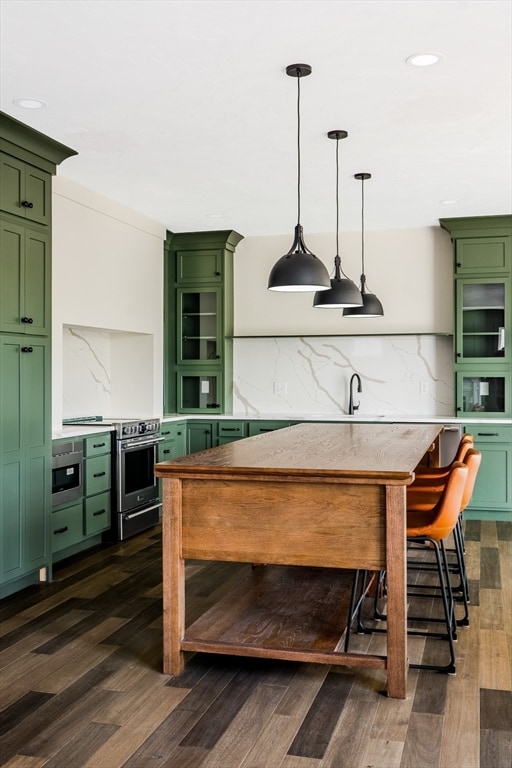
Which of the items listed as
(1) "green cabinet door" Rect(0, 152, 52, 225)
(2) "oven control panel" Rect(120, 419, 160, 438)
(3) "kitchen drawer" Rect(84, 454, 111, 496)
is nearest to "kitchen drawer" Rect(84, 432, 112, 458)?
(3) "kitchen drawer" Rect(84, 454, 111, 496)

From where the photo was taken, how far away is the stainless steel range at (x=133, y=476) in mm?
5730

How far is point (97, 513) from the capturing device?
18.1 ft

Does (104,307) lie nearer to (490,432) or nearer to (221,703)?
(490,432)

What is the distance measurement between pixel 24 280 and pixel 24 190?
521mm

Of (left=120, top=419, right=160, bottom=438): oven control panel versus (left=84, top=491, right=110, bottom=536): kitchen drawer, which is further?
(left=120, top=419, right=160, bottom=438): oven control panel

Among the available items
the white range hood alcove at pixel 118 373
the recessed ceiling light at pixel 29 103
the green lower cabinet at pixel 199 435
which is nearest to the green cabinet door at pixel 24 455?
the recessed ceiling light at pixel 29 103

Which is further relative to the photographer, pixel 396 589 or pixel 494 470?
pixel 494 470

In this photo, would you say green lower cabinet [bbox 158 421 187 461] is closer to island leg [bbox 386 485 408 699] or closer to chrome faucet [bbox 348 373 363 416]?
chrome faucet [bbox 348 373 363 416]

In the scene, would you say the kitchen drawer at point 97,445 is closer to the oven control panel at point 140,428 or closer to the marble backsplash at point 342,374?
the oven control panel at point 140,428

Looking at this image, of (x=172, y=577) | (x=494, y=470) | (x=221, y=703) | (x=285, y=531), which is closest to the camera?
(x=221, y=703)

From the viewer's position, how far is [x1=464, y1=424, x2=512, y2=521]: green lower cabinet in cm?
645

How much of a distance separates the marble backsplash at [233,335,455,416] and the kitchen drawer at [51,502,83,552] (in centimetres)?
267

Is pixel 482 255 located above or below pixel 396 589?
above

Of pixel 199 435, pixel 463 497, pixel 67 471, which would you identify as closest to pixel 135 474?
pixel 67 471
